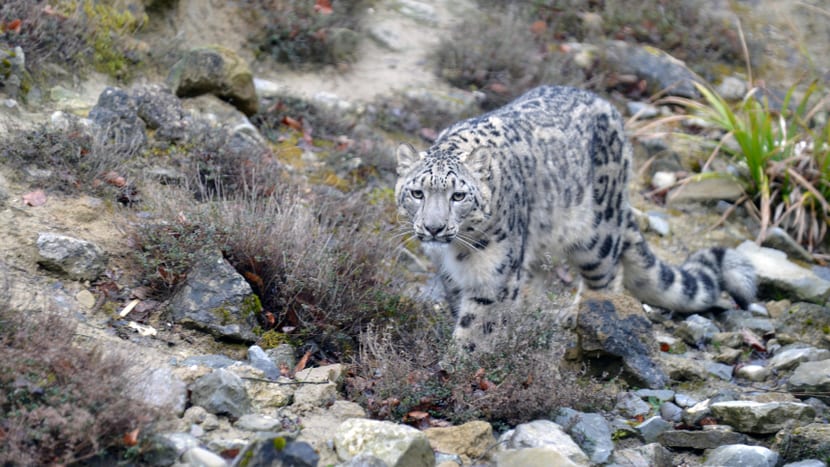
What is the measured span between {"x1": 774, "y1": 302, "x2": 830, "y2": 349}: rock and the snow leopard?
386 mm

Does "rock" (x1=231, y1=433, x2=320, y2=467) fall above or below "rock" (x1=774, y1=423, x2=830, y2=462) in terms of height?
above

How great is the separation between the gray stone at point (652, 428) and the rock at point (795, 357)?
5.63 ft

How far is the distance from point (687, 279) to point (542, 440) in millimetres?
3786

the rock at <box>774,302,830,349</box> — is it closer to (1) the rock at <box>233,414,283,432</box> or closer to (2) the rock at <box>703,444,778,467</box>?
(2) the rock at <box>703,444,778,467</box>

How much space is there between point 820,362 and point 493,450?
9.67 ft

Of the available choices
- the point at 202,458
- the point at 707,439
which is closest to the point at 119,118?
the point at 202,458

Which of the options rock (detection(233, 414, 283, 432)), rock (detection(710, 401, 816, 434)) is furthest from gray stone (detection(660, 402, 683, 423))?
rock (detection(233, 414, 283, 432))

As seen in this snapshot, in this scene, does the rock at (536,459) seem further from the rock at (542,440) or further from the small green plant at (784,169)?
the small green plant at (784,169)

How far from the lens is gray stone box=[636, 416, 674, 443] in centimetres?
606

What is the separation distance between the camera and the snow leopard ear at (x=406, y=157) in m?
6.70

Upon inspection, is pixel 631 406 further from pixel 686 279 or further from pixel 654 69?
pixel 654 69

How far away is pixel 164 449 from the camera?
15.1 feet

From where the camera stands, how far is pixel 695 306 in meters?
8.75

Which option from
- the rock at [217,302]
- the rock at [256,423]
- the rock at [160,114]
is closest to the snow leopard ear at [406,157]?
the rock at [217,302]
